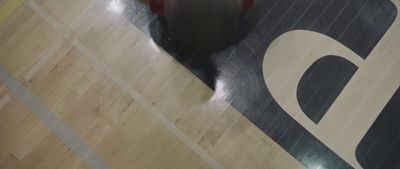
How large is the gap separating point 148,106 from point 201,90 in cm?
30

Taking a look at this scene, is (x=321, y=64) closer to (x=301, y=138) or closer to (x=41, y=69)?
(x=301, y=138)

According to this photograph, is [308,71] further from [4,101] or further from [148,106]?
[4,101]

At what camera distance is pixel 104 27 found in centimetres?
246

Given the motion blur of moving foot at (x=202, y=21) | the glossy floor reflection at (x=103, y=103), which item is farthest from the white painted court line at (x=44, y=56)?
the motion blur of moving foot at (x=202, y=21)

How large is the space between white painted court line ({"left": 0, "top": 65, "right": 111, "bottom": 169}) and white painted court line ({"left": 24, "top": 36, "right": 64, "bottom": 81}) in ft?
0.25

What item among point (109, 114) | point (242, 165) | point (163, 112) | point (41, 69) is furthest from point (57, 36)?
point (242, 165)

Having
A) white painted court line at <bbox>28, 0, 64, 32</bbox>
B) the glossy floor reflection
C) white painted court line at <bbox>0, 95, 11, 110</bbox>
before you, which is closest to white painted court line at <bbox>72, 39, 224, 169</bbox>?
the glossy floor reflection

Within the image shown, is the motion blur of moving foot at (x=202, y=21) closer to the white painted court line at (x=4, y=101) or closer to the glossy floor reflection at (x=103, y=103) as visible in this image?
the glossy floor reflection at (x=103, y=103)

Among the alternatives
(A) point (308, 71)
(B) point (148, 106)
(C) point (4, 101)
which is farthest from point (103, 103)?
(A) point (308, 71)

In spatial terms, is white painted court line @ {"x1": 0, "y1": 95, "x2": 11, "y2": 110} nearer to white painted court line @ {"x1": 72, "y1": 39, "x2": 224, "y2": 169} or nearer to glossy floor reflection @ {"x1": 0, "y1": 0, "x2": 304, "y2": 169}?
glossy floor reflection @ {"x1": 0, "y1": 0, "x2": 304, "y2": 169}

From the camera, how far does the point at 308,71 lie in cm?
237

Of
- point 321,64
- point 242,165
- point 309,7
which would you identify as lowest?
point 242,165

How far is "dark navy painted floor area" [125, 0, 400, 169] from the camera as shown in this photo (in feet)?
7.47

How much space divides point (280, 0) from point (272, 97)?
22.0 inches
